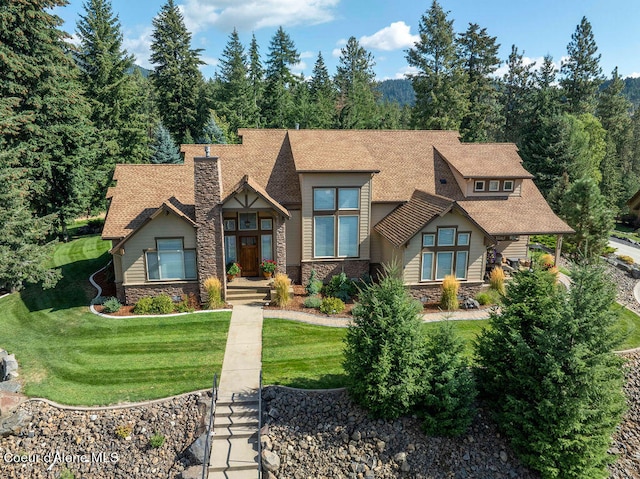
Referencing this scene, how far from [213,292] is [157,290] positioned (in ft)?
8.37

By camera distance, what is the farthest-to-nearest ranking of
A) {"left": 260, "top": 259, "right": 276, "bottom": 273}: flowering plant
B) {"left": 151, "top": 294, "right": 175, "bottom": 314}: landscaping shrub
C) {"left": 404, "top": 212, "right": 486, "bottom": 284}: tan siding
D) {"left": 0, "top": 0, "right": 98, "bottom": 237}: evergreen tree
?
{"left": 0, "top": 0, "right": 98, "bottom": 237}: evergreen tree → {"left": 260, "top": 259, "right": 276, "bottom": 273}: flowering plant → {"left": 404, "top": 212, "right": 486, "bottom": 284}: tan siding → {"left": 151, "top": 294, "right": 175, "bottom": 314}: landscaping shrub

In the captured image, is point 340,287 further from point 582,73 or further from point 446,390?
point 582,73

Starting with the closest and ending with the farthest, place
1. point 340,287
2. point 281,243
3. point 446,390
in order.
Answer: point 446,390 → point 281,243 → point 340,287

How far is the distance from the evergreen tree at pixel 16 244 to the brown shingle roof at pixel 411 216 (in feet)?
50.8

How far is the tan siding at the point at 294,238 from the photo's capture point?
66.4ft

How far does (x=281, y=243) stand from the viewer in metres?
19.2

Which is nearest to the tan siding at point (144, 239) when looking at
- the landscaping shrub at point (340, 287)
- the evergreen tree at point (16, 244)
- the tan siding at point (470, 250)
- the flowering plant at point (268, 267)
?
the flowering plant at point (268, 267)

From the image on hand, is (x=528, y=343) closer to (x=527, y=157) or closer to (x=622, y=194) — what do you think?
(x=527, y=157)

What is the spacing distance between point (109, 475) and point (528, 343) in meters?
11.4

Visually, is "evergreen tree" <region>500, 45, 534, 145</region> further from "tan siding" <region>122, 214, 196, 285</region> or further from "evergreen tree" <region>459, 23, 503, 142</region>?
"tan siding" <region>122, 214, 196, 285</region>

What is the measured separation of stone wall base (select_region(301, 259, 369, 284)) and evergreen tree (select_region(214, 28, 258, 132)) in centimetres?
2986

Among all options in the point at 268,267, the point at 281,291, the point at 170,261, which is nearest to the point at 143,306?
the point at 170,261

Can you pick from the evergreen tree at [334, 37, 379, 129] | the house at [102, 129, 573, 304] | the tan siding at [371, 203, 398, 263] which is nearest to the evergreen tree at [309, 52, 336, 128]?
the evergreen tree at [334, 37, 379, 129]

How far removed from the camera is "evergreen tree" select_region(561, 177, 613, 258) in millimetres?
24062
